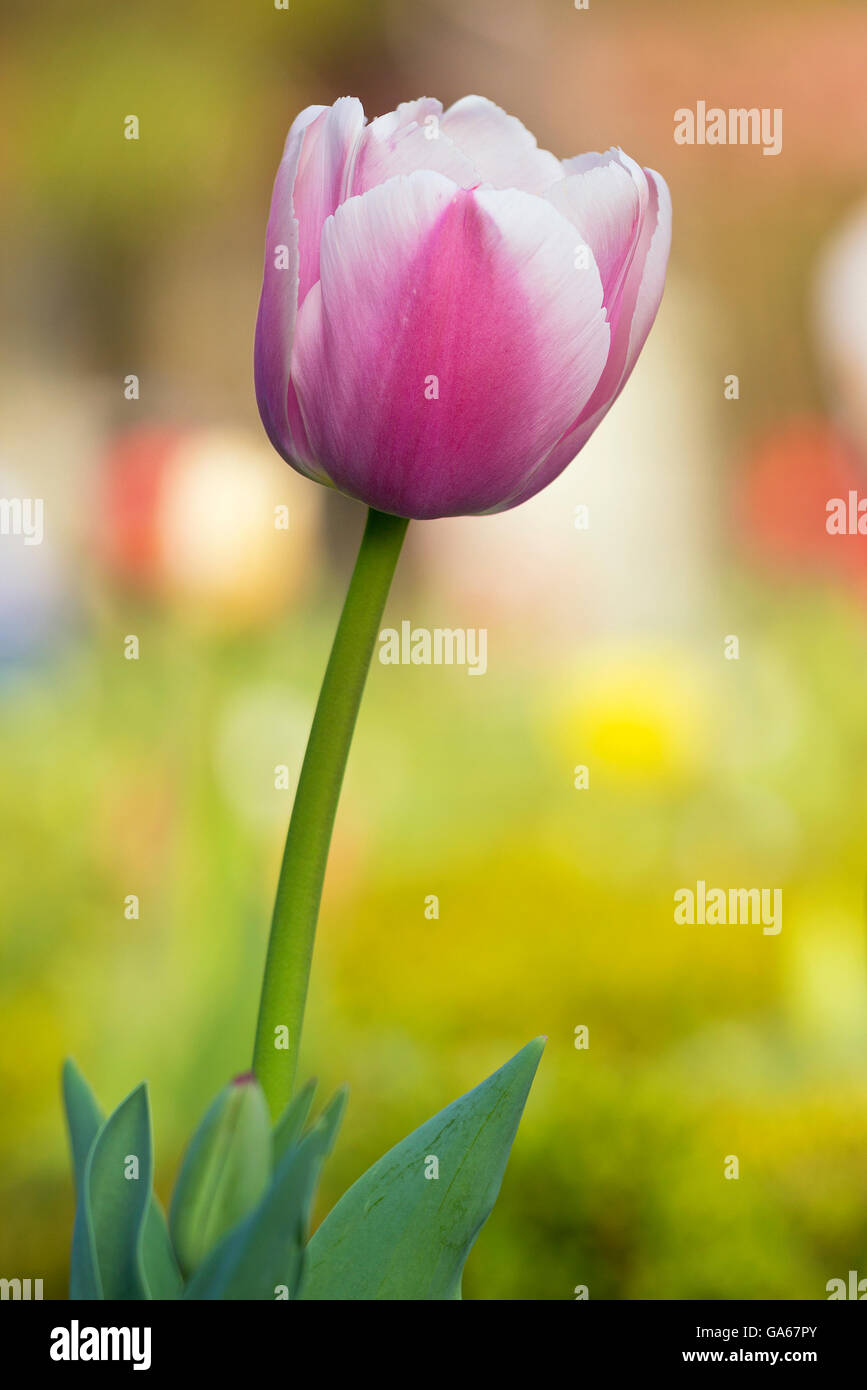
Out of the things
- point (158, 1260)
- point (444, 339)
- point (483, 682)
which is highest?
point (483, 682)

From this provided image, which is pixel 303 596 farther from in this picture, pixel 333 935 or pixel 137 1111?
pixel 137 1111

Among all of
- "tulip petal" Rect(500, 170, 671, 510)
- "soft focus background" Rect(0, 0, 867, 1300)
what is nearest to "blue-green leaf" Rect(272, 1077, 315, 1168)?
"tulip petal" Rect(500, 170, 671, 510)

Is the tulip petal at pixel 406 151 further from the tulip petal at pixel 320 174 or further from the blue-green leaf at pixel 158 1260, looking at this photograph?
the blue-green leaf at pixel 158 1260

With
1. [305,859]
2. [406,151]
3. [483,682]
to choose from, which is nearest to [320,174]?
[406,151]

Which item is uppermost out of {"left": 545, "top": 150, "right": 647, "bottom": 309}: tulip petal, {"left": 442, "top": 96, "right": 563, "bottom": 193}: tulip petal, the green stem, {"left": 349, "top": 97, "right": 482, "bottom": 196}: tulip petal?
{"left": 442, "top": 96, "right": 563, "bottom": 193}: tulip petal

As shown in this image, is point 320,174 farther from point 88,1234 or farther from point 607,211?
point 88,1234

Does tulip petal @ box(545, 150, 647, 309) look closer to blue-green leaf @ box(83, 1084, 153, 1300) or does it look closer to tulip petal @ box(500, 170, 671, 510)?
tulip petal @ box(500, 170, 671, 510)
